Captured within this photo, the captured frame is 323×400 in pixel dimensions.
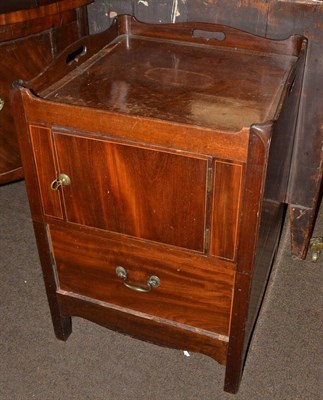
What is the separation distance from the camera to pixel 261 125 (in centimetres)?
87

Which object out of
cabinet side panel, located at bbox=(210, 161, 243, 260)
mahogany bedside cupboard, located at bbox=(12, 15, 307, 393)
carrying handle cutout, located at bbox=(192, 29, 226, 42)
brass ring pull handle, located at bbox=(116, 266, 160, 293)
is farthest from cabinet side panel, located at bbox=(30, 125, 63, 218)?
carrying handle cutout, located at bbox=(192, 29, 226, 42)

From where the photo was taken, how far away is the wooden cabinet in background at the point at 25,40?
1.18 m

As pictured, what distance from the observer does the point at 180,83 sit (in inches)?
45.7

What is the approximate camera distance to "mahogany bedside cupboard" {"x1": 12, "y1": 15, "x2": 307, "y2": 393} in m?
0.97

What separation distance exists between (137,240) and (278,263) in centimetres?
72

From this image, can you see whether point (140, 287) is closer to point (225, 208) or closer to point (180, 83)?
point (225, 208)

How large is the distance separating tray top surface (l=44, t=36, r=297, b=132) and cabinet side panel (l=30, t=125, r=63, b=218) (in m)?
0.08

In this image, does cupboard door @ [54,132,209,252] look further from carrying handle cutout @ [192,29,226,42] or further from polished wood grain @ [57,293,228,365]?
carrying handle cutout @ [192,29,226,42]

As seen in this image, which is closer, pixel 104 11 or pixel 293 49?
pixel 293 49

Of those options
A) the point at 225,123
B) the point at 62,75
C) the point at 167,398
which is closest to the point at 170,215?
the point at 225,123

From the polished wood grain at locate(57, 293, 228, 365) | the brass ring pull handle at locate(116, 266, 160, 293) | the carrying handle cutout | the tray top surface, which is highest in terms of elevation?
the carrying handle cutout

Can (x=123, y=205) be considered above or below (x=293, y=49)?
below

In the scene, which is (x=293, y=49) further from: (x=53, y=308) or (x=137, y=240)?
(x=53, y=308)

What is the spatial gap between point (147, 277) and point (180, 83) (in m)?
0.43
